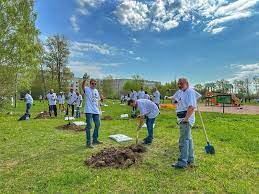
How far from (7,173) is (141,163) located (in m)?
2.99

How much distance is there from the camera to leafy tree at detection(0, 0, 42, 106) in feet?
74.4

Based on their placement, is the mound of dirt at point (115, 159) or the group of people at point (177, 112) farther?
the mound of dirt at point (115, 159)

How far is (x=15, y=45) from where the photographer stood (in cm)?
2362

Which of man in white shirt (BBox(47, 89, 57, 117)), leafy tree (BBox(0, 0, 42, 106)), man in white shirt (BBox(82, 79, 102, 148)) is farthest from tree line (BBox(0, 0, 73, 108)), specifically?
man in white shirt (BBox(82, 79, 102, 148))

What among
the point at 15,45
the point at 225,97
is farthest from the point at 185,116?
the point at 225,97

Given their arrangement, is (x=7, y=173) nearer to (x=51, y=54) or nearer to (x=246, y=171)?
(x=246, y=171)

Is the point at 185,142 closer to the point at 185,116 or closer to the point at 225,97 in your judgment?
the point at 185,116

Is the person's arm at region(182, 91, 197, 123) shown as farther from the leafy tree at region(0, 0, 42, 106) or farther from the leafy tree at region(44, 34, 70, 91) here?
the leafy tree at region(44, 34, 70, 91)

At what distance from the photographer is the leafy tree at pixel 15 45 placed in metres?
22.7

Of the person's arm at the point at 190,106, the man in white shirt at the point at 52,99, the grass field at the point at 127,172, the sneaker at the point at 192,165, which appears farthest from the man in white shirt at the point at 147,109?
the man in white shirt at the point at 52,99

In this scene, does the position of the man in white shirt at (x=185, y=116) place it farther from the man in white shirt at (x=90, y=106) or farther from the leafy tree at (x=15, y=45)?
the leafy tree at (x=15, y=45)

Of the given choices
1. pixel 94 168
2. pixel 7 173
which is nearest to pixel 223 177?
pixel 94 168

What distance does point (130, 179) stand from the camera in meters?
5.56

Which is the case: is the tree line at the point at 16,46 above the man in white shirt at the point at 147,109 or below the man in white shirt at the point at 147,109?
above
